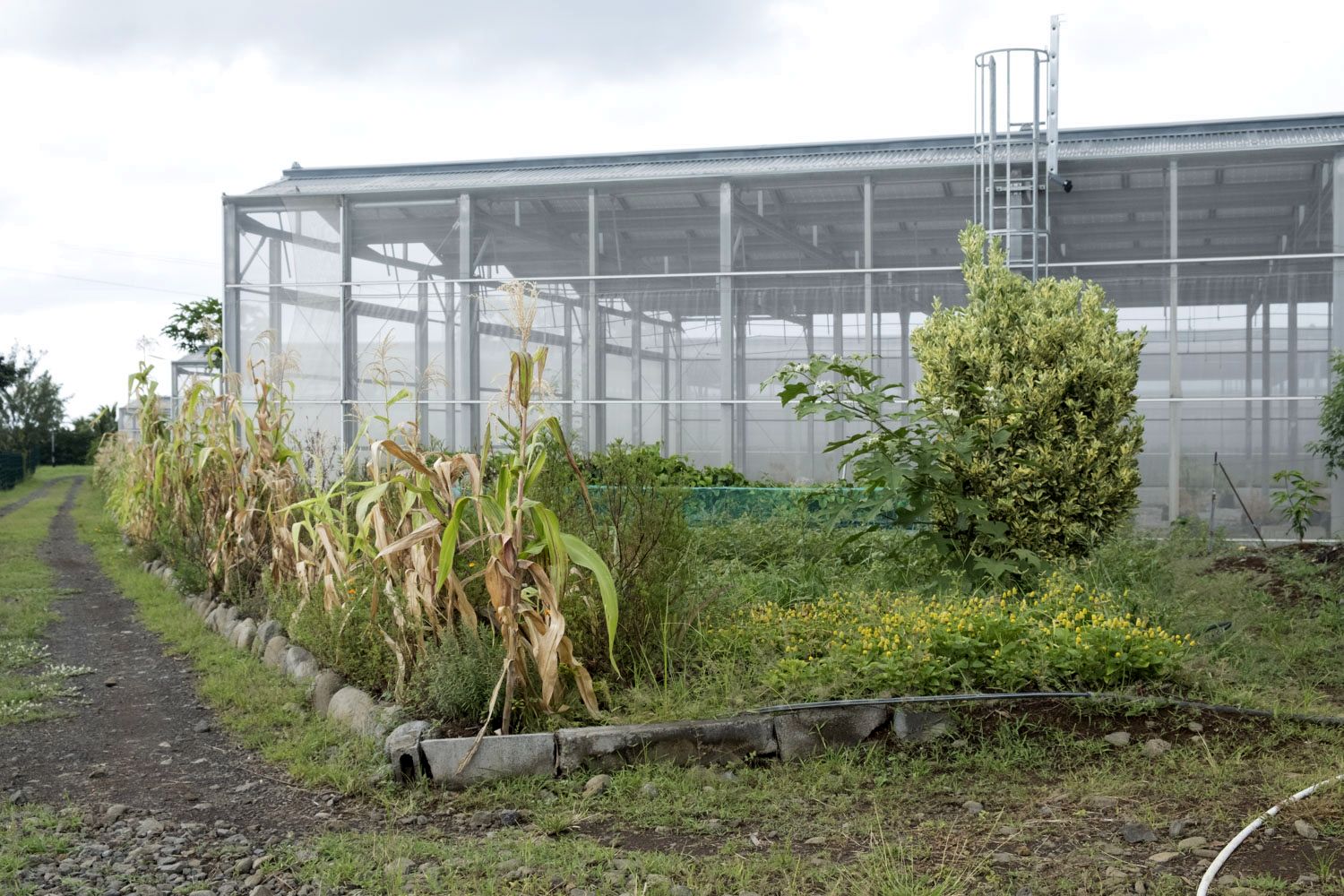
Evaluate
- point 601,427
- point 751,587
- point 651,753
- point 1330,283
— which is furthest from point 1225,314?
point 651,753

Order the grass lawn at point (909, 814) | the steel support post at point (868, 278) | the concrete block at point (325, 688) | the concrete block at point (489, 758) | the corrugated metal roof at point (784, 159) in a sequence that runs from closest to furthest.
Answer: the grass lawn at point (909, 814) → the concrete block at point (489, 758) → the concrete block at point (325, 688) → the corrugated metal roof at point (784, 159) → the steel support post at point (868, 278)

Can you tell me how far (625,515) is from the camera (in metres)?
5.27

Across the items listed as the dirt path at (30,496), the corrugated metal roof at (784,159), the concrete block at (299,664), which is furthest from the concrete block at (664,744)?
the dirt path at (30,496)

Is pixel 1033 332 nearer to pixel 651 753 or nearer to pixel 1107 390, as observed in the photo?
pixel 1107 390

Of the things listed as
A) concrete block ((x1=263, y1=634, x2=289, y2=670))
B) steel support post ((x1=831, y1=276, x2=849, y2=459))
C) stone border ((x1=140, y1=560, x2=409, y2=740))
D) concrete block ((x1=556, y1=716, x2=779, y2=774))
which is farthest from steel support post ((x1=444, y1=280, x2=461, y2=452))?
concrete block ((x1=556, y1=716, x2=779, y2=774))

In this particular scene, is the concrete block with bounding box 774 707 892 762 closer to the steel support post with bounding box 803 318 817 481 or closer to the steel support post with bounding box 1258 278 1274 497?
the steel support post with bounding box 803 318 817 481

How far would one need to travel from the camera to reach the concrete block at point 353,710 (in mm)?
4656

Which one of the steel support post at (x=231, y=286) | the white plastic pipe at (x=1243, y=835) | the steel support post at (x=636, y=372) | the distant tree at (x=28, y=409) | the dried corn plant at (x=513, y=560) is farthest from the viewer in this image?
the distant tree at (x=28, y=409)

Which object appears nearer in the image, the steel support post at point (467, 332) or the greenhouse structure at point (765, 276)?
the greenhouse structure at point (765, 276)

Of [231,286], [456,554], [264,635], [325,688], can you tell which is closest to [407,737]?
[456,554]

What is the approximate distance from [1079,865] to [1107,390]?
3772 millimetres

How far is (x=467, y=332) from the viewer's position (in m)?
13.5

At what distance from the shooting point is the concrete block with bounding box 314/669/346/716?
5.16 m

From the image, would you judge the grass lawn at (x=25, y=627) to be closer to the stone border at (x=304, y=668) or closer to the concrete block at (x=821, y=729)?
the stone border at (x=304, y=668)
